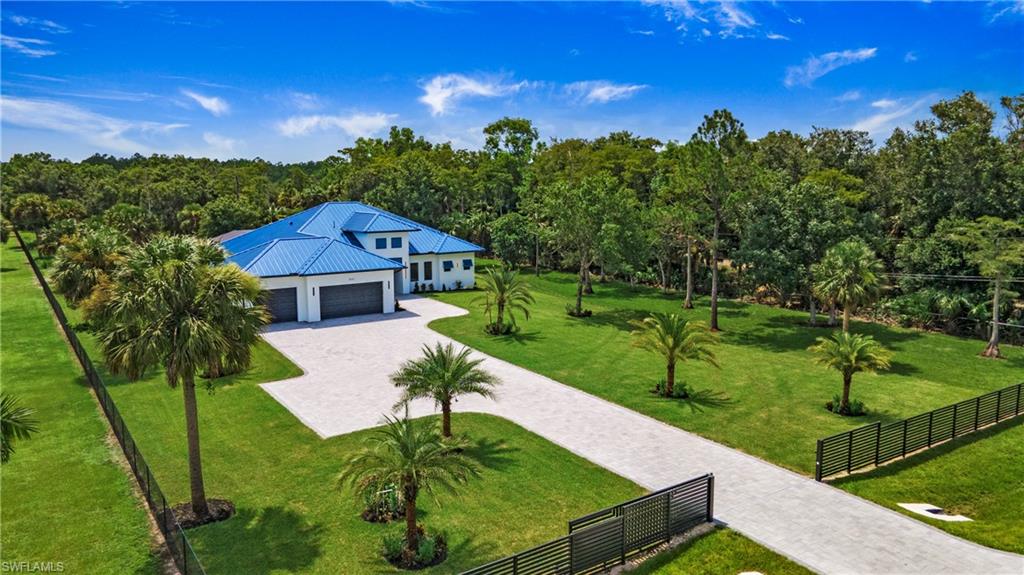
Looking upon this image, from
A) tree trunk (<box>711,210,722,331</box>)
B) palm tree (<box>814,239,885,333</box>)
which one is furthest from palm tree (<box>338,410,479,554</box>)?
tree trunk (<box>711,210,722,331</box>)

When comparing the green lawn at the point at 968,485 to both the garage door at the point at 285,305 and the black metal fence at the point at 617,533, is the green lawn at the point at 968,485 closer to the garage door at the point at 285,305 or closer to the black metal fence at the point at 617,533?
the black metal fence at the point at 617,533

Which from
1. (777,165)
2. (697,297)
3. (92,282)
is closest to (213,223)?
(92,282)

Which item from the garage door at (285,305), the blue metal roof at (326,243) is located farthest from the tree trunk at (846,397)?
the garage door at (285,305)

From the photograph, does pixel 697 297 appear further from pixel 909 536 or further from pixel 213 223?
pixel 213 223

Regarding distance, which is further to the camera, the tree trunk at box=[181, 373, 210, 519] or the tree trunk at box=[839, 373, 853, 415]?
the tree trunk at box=[839, 373, 853, 415]

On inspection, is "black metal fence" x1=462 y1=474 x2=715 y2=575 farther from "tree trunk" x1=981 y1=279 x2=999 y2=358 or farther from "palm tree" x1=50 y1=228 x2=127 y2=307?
"palm tree" x1=50 y1=228 x2=127 y2=307
